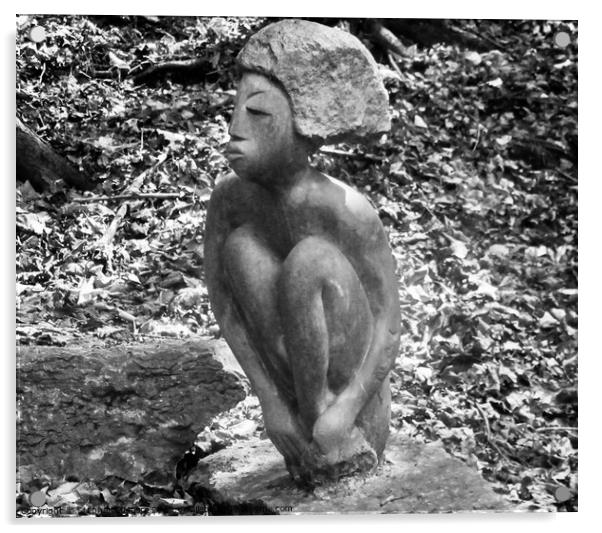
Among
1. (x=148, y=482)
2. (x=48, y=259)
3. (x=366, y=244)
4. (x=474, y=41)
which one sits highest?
(x=474, y=41)

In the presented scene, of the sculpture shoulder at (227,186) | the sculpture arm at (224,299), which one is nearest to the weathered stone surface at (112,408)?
the sculpture arm at (224,299)

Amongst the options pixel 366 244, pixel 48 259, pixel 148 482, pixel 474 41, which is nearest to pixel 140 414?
pixel 148 482

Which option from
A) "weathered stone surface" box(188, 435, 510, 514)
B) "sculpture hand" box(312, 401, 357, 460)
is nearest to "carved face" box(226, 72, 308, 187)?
"sculpture hand" box(312, 401, 357, 460)

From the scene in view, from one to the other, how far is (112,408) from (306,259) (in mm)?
1531

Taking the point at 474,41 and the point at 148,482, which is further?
the point at 474,41

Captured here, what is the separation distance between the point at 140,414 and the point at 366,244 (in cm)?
160

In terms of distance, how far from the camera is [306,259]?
5496 millimetres

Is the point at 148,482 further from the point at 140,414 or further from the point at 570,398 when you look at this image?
the point at 570,398

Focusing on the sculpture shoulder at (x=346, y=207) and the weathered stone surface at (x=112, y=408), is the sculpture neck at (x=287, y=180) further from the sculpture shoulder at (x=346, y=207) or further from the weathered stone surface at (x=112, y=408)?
the weathered stone surface at (x=112, y=408)

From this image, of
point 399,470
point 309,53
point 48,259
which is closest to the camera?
point 309,53

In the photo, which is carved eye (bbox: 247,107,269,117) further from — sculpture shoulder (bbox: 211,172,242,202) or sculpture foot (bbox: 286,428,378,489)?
sculpture foot (bbox: 286,428,378,489)

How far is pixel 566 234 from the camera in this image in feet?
23.7

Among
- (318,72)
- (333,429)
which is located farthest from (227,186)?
(333,429)

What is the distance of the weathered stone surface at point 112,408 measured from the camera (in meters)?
6.46
